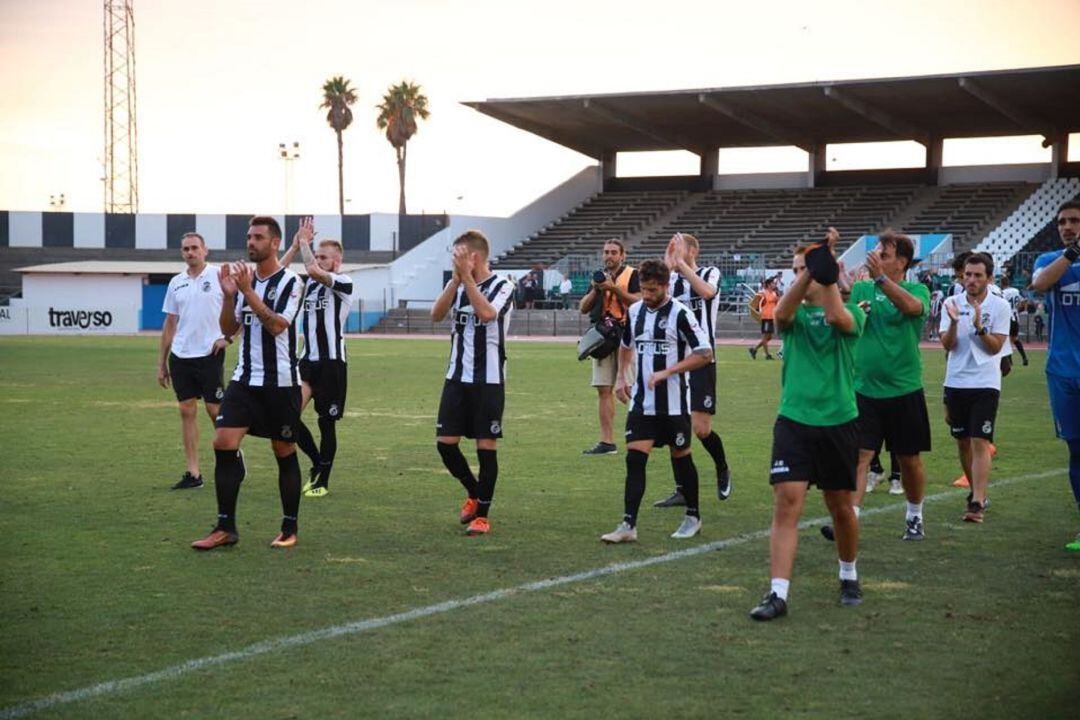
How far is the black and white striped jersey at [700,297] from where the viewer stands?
11148mm

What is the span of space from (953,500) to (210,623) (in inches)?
252

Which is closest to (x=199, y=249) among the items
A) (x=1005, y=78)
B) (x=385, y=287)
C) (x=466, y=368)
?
(x=466, y=368)

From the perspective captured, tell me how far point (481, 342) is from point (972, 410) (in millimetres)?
3638

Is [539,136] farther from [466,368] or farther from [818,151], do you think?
[466,368]

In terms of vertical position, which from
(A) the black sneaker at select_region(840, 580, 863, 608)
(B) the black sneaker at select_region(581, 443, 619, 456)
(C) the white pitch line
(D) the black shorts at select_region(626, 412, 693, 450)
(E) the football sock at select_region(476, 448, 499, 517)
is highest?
(D) the black shorts at select_region(626, 412, 693, 450)

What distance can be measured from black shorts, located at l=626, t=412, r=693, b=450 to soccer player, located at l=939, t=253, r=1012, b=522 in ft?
7.23

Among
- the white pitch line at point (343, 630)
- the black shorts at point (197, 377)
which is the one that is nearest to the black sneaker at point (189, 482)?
the black shorts at point (197, 377)

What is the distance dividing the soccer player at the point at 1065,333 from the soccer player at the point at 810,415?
2.11m

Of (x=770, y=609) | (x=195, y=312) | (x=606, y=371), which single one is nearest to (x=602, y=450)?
(x=606, y=371)

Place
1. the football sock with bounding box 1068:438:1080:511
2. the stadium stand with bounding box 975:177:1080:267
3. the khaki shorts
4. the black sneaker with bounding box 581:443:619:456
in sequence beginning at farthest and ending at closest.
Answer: the stadium stand with bounding box 975:177:1080:267 → the khaki shorts → the black sneaker with bounding box 581:443:619:456 → the football sock with bounding box 1068:438:1080:511

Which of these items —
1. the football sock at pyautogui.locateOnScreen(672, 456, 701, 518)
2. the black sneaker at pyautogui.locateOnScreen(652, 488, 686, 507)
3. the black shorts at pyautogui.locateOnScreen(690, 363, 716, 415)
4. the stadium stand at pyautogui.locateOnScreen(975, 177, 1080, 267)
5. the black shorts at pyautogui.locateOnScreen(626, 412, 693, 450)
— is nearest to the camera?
the black shorts at pyautogui.locateOnScreen(626, 412, 693, 450)

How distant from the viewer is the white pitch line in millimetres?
5480

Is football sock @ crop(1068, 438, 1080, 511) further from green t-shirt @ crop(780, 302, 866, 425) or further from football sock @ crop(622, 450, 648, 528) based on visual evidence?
football sock @ crop(622, 450, 648, 528)

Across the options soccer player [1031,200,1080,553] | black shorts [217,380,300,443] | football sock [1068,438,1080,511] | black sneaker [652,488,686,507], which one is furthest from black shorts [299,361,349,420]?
football sock [1068,438,1080,511]
